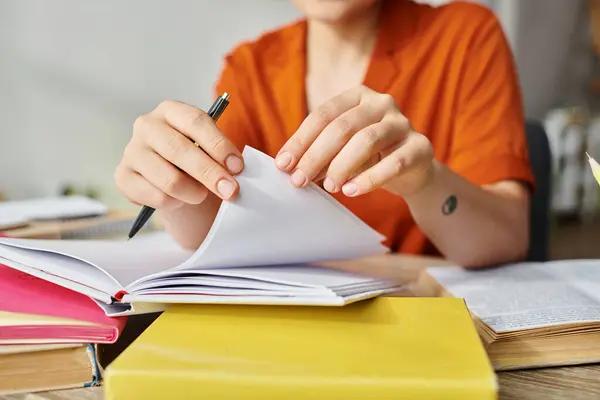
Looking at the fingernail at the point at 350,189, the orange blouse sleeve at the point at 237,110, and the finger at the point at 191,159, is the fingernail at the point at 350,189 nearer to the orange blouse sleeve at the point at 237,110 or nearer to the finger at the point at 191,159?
the finger at the point at 191,159

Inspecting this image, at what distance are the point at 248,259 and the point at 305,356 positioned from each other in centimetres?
16

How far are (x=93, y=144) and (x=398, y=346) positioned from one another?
86.6 inches

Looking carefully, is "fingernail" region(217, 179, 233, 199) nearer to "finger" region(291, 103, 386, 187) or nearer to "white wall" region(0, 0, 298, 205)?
"finger" region(291, 103, 386, 187)

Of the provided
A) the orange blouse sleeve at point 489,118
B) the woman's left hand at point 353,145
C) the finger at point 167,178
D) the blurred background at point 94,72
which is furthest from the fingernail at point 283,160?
the blurred background at point 94,72

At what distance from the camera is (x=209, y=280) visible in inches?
17.5

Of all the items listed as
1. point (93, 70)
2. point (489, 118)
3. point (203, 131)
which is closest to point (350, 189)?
point (203, 131)

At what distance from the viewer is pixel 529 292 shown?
0.54 m

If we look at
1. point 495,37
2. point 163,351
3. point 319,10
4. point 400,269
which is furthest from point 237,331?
point 495,37

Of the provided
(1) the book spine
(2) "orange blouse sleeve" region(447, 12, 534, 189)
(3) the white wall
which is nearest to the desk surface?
(1) the book spine

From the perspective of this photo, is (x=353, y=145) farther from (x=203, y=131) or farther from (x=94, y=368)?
(x=94, y=368)

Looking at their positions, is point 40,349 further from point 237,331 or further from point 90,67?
point 90,67

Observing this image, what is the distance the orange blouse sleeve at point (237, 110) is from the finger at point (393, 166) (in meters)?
0.53

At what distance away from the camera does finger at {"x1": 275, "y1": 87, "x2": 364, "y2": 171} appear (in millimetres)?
502

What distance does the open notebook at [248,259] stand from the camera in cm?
44
